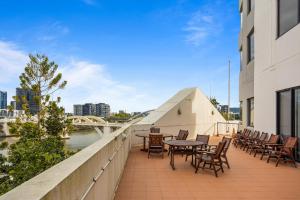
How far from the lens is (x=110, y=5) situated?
69.5 feet

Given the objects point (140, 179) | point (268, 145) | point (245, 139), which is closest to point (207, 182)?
point (140, 179)

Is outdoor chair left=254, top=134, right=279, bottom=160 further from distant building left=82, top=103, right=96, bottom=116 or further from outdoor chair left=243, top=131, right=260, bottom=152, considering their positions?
distant building left=82, top=103, right=96, bottom=116

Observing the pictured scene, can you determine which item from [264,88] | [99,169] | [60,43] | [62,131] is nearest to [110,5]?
[62,131]

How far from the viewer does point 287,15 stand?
890 cm

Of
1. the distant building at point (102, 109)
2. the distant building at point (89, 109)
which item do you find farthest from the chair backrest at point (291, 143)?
the distant building at point (89, 109)

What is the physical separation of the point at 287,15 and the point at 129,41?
64.8 ft

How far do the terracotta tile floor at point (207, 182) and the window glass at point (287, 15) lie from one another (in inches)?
167

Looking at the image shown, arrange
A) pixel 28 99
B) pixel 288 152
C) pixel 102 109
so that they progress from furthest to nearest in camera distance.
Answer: pixel 102 109 < pixel 28 99 < pixel 288 152

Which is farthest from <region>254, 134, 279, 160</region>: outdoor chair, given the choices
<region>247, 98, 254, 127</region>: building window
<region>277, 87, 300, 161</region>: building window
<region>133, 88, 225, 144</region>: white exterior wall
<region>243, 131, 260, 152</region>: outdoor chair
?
<region>133, 88, 225, 144</region>: white exterior wall

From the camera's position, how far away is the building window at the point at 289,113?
8312mm

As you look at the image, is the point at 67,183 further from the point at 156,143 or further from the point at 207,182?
the point at 156,143

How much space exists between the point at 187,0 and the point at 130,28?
5969mm

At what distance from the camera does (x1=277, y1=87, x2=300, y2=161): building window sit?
27.3 ft

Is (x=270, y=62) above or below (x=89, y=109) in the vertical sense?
above
